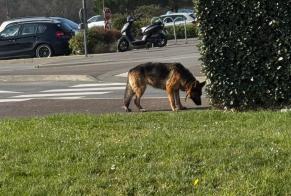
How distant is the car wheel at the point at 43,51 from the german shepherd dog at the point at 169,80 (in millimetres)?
16616

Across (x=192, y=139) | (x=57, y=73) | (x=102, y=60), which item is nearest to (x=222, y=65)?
(x=192, y=139)

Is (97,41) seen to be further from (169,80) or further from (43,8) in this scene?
(43,8)

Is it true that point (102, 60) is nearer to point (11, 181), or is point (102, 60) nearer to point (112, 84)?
point (112, 84)

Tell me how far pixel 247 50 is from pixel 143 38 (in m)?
19.2

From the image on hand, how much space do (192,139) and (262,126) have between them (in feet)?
4.15

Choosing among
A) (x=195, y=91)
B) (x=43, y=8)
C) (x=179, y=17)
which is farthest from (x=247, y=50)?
(x=43, y=8)

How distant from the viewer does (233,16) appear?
9.98m

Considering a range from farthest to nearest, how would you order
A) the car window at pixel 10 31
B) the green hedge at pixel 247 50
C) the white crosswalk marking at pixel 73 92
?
the car window at pixel 10 31
the white crosswalk marking at pixel 73 92
the green hedge at pixel 247 50

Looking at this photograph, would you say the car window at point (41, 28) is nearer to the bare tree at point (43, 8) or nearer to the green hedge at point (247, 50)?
the green hedge at point (247, 50)

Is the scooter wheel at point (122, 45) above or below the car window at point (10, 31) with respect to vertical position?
below

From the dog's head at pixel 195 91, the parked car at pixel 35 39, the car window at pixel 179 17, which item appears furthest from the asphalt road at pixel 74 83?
the car window at pixel 179 17

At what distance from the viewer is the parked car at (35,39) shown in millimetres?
27500

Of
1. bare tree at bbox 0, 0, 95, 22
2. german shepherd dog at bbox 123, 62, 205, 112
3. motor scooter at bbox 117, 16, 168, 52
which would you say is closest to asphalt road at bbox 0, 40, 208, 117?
german shepherd dog at bbox 123, 62, 205, 112

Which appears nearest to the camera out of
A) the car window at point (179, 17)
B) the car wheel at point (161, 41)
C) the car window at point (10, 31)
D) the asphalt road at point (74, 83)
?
the asphalt road at point (74, 83)
